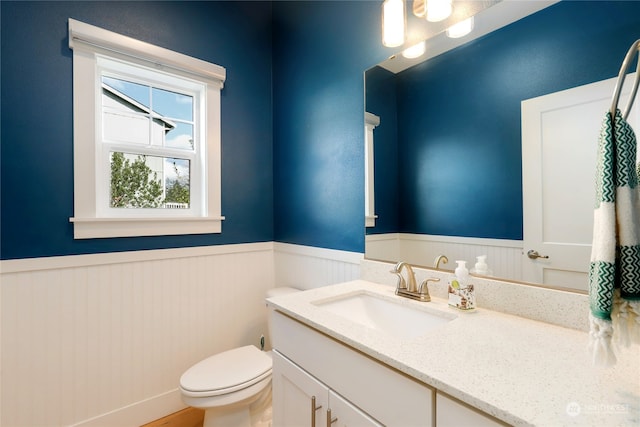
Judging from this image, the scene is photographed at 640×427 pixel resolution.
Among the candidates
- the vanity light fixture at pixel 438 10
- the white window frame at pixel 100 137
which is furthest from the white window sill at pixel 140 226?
the vanity light fixture at pixel 438 10

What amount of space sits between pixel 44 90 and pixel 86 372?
1428mm

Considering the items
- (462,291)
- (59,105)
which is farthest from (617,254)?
(59,105)

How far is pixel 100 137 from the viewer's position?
1.61 m

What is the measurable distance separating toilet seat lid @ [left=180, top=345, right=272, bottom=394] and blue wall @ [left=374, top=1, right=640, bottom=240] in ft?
2.96

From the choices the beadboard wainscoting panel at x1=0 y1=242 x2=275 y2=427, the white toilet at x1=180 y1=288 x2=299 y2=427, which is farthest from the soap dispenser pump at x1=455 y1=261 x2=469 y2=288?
the beadboard wainscoting panel at x1=0 y1=242 x2=275 y2=427

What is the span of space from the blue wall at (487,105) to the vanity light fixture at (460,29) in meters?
0.06

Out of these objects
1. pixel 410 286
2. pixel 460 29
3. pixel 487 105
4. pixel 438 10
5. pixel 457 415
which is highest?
pixel 438 10

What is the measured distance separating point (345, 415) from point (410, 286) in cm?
55

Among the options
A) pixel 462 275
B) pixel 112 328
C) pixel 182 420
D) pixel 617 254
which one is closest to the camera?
pixel 617 254

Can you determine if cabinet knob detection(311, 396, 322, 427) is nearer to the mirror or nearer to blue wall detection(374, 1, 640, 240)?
the mirror

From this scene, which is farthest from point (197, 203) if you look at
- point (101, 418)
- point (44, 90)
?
point (101, 418)

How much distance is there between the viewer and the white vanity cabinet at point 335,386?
26.3 inches

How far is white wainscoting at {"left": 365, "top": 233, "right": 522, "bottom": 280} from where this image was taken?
1.00 m

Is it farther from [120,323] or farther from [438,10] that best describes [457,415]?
[120,323]
